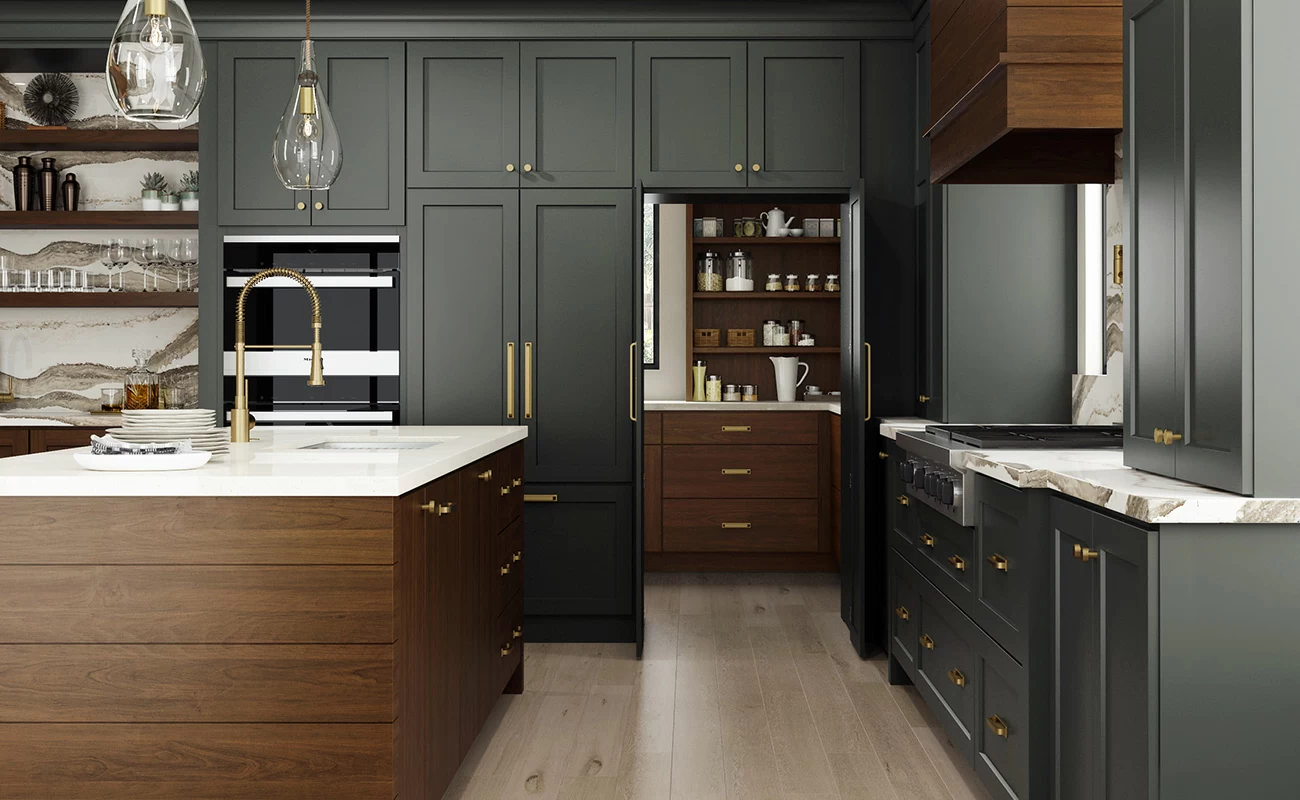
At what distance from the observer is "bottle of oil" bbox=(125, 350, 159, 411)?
4184mm

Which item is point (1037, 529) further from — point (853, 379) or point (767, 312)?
point (767, 312)

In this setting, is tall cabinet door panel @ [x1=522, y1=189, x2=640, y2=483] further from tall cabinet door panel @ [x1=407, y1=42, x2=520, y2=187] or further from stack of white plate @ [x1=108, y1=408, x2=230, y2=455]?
stack of white plate @ [x1=108, y1=408, x2=230, y2=455]

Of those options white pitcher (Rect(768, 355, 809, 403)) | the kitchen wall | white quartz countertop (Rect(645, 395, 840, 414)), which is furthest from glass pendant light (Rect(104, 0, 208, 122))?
white pitcher (Rect(768, 355, 809, 403))

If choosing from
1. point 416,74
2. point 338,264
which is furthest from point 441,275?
point 416,74

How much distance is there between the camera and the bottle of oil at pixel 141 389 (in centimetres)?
418

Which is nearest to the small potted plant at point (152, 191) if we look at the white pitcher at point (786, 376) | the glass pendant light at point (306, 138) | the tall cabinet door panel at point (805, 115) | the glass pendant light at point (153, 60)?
the glass pendant light at point (306, 138)

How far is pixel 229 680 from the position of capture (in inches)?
71.7

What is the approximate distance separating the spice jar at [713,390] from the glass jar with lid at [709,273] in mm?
532

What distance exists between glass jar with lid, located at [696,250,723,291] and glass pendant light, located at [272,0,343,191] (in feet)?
11.4

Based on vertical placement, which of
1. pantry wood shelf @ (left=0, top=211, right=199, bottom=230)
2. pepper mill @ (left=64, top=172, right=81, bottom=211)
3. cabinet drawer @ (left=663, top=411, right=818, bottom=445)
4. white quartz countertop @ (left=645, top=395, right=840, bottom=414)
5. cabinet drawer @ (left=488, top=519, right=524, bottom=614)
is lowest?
cabinet drawer @ (left=488, top=519, right=524, bottom=614)

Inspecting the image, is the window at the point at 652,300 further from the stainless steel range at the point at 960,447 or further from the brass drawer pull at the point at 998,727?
the brass drawer pull at the point at 998,727

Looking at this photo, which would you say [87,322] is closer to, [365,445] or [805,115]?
[365,445]

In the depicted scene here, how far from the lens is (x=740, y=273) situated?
564 cm

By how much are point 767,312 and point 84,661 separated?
447 cm
